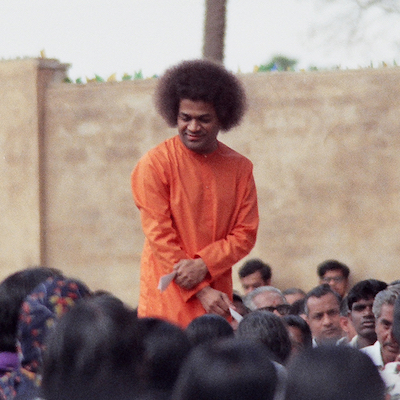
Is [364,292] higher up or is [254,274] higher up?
[364,292]

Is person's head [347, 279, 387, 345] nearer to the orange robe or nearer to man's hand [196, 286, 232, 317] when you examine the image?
the orange robe

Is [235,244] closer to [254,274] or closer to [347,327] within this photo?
[347,327]

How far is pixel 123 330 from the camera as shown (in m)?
2.03

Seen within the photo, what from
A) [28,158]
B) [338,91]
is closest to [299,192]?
[338,91]

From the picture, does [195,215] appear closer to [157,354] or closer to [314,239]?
[157,354]

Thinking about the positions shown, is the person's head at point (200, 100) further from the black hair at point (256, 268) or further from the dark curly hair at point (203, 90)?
the black hair at point (256, 268)

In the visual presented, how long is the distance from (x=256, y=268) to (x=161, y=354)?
16.8ft

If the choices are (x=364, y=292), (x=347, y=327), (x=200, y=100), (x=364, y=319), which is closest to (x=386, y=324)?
(x=364, y=319)

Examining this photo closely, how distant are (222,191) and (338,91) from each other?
3504 mm

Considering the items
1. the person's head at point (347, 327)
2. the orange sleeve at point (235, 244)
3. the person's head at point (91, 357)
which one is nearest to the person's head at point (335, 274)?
the person's head at point (347, 327)

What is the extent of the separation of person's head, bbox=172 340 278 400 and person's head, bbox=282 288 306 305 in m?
5.03

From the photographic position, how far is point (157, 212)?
4.05 m

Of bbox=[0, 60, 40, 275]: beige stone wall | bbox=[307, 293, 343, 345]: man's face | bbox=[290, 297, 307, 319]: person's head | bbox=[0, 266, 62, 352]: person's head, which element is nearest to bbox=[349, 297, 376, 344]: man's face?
bbox=[307, 293, 343, 345]: man's face

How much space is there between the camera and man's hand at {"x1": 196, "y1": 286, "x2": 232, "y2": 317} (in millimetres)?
3998
